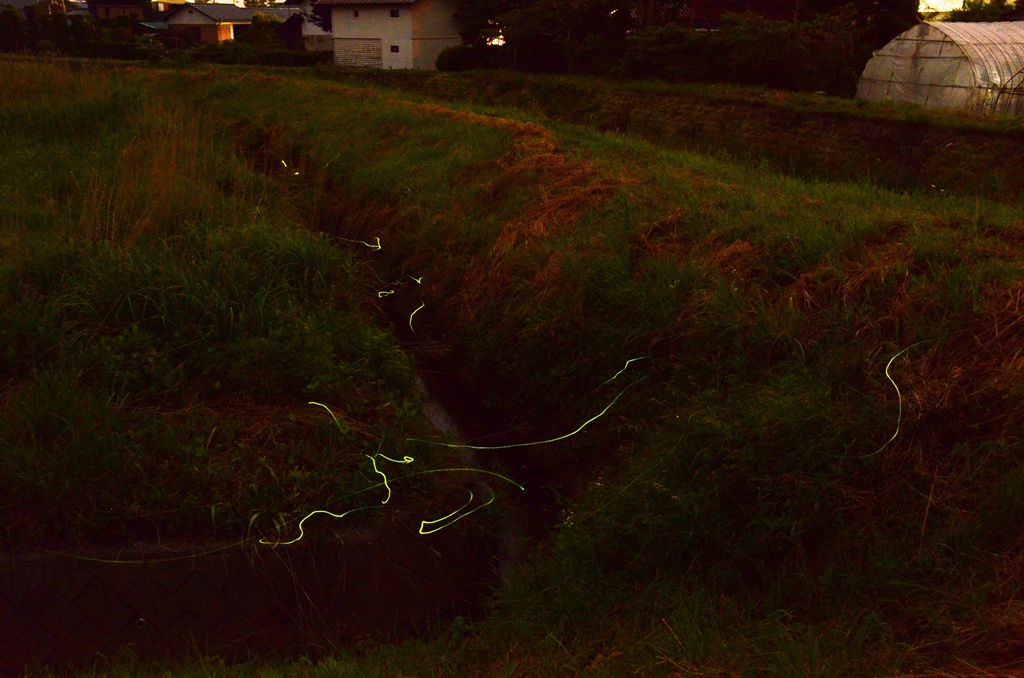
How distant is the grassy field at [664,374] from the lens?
381 cm

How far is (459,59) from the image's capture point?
1248 inches

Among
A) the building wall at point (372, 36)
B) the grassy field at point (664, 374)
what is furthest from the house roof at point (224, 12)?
the grassy field at point (664, 374)

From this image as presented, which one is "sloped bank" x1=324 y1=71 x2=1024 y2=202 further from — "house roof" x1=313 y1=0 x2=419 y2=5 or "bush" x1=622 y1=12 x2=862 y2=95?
"house roof" x1=313 y1=0 x2=419 y2=5

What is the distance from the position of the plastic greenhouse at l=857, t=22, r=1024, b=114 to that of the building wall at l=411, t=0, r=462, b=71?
61.9ft

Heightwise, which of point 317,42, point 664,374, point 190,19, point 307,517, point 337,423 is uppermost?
point 190,19

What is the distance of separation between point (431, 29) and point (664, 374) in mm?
31923

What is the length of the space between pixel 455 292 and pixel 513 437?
228 centimetres

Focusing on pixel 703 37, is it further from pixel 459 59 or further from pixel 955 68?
pixel 459 59

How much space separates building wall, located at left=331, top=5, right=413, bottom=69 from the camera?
3431cm

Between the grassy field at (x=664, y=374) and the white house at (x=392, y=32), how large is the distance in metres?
26.5

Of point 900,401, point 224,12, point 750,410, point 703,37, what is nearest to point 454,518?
point 750,410

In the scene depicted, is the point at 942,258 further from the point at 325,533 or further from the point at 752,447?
the point at 325,533

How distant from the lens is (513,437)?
21.9ft

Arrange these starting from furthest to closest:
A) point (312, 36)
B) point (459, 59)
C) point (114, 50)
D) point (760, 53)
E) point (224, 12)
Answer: point (224, 12), point (312, 36), point (114, 50), point (459, 59), point (760, 53)
